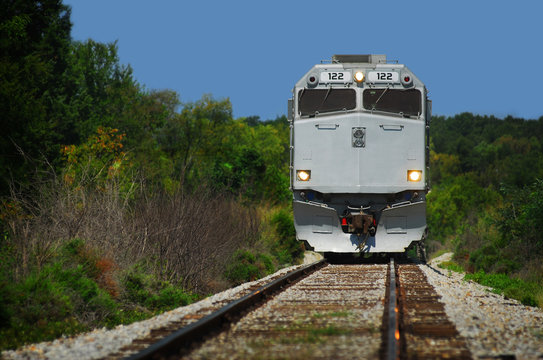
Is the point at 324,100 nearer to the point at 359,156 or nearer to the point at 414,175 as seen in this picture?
the point at 359,156

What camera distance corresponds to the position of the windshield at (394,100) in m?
16.0

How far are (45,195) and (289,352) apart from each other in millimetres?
8080

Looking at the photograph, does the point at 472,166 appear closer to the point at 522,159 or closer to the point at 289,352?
the point at 522,159

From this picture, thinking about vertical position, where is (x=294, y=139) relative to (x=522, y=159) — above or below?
below

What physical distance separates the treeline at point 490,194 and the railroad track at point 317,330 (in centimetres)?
430

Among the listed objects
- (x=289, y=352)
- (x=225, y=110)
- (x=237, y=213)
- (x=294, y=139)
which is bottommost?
(x=289, y=352)

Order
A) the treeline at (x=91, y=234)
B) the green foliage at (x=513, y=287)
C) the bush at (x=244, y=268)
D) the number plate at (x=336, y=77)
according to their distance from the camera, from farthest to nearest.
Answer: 1. the number plate at (x=336, y=77)
2. the bush at (x=244, y=268)
3. the green foliage at (x=513, y=287)
4. the treeline at (x=91, y=234)

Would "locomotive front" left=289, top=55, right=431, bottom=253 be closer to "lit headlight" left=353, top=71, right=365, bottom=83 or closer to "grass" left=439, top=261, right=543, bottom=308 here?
"lit headlight" left=353, top=71, right=365, bottom=83

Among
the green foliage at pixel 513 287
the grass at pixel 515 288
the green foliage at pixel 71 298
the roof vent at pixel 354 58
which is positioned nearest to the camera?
the green foliage at pixel 71 298

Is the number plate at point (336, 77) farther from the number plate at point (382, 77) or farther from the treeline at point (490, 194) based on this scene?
the treeline at point (490, 194)

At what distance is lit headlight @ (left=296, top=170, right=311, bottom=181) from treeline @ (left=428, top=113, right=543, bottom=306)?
5.58 metres

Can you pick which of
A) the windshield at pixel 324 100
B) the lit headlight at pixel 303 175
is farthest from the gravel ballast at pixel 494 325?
the windshield at pixel 324 100

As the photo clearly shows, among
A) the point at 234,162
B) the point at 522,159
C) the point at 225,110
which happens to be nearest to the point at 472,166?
the point at 522,159

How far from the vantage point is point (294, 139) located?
16.1 meters
